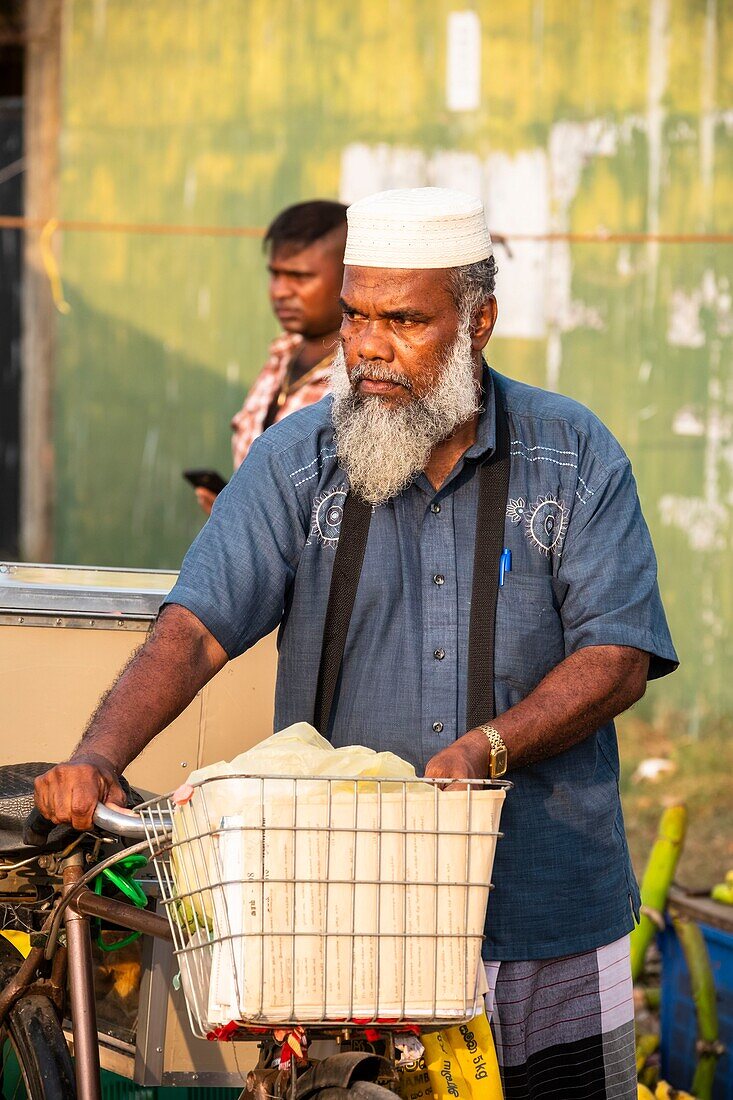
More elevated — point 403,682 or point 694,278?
point 694,278

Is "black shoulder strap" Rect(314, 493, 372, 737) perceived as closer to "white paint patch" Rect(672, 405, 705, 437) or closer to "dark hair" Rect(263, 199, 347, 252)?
"dark hair" Rect(263, 199, 347, 252)

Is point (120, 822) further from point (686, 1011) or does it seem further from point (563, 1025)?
point (686, 1011)

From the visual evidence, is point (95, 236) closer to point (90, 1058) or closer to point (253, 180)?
point (253, 180)

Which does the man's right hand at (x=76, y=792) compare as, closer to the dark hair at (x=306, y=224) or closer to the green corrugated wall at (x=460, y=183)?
the dark hair at (x=306, y=224)

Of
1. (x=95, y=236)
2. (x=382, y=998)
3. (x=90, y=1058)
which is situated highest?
(x=95, y=236)

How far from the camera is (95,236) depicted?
771 centimetres

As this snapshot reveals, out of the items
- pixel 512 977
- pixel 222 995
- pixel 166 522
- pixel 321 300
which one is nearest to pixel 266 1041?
pixel 222 995

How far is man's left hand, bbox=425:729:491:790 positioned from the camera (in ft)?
7.82

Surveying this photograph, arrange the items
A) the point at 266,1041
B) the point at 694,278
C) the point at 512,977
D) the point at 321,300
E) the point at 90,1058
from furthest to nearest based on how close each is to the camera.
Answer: the point at 694,278
the point at 321,300
the point at 512,977
the point at 90,1058
the point at 266,1041

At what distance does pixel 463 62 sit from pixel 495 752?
18.6 feet

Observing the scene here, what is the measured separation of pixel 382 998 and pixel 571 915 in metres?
0.88

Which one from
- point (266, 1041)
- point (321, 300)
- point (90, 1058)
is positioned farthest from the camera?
point (321, 300)

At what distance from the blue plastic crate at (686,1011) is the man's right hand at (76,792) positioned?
3.02 metres

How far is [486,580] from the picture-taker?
2.93 metres
